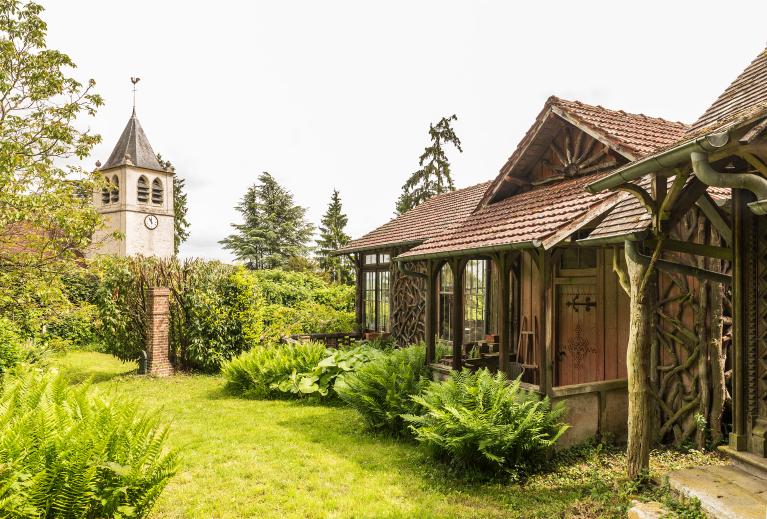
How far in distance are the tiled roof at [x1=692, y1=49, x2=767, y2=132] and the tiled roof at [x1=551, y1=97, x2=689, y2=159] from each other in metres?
0.76

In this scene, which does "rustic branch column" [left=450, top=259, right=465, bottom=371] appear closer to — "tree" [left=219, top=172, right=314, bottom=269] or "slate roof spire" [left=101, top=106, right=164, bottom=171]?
"tree" [left=219, top=172, right=314, bottom=269]

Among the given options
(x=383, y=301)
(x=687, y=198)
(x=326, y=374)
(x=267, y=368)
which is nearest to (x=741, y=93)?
(x=687, y=198)

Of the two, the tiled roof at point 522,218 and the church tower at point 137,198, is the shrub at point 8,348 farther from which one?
the church tower at point 137,198

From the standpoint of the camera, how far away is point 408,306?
1359cm

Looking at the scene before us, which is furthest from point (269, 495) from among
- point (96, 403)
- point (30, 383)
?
point (30, 383)

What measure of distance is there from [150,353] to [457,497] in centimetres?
1050

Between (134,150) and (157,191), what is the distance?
3.21 meters

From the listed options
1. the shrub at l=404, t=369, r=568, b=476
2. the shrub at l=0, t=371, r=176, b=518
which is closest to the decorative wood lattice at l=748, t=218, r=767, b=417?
the shrub at l=404, t=369, r=568, b=476

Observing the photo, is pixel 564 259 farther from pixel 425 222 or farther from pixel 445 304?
pixel 425 222

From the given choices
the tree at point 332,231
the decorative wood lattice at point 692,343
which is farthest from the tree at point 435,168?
the decorative wood lattice at point 692,343

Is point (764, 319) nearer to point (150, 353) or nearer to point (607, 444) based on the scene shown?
point (607, 444)

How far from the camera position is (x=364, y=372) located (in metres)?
8.12

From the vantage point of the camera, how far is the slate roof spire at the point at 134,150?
114ft

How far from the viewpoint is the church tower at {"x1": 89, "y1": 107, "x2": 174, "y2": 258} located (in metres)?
33.8
